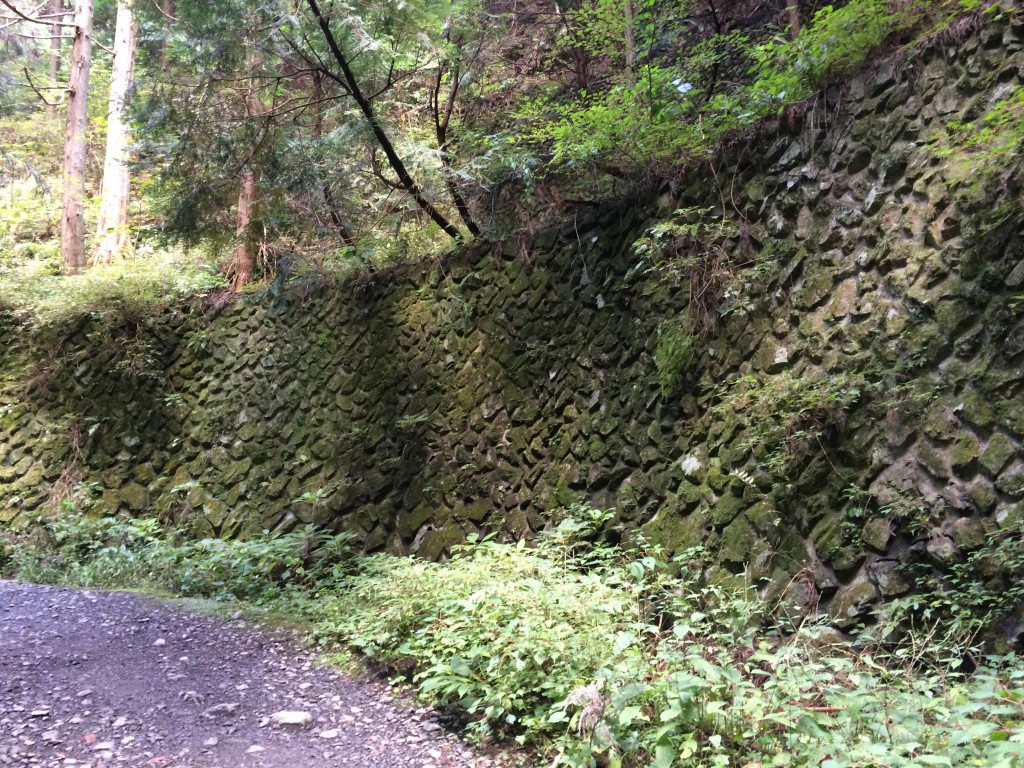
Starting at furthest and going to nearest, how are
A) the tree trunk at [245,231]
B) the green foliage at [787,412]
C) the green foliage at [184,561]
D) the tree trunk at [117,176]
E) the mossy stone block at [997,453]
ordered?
the tree trunk at [117,176] < the tree trunk at [245,231] < the green foliage at [184,561] < the green foliage at [787,412] < the mossy stone block at [997,453]

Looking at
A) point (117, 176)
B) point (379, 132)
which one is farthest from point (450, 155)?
point (117, 176)

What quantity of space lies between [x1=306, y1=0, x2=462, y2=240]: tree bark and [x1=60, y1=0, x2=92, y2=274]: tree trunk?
7.25 metres

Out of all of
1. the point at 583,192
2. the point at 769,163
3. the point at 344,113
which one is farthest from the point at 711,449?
the point at 344,113

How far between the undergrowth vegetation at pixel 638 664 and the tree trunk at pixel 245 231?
12.3 feet

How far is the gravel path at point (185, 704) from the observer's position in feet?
8.48

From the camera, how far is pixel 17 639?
3701 mm

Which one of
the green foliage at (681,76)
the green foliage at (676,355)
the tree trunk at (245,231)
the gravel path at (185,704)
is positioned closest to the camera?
the gravel path at (185,704)

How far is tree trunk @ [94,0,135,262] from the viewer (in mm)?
11383

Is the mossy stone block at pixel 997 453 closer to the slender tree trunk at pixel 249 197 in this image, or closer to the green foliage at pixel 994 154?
the green foliage at pixel 994 154

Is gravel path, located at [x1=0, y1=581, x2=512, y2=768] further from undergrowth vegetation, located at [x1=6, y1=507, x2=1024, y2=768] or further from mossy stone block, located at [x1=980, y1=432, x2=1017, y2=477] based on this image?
mossy stone block, located at [x1=980, y1=432, x2=1017, y2=477]

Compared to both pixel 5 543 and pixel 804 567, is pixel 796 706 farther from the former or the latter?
pixel 5 543

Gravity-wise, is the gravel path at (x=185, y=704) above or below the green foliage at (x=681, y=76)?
below

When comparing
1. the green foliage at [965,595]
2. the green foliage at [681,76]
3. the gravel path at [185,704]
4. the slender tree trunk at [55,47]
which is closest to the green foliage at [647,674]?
the green foliage at [965,595]

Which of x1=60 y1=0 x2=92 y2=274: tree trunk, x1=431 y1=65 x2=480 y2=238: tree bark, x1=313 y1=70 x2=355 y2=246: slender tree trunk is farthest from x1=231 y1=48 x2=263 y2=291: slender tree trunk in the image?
x1=60 y1=0 x2=92 y2=274: tree trunk
